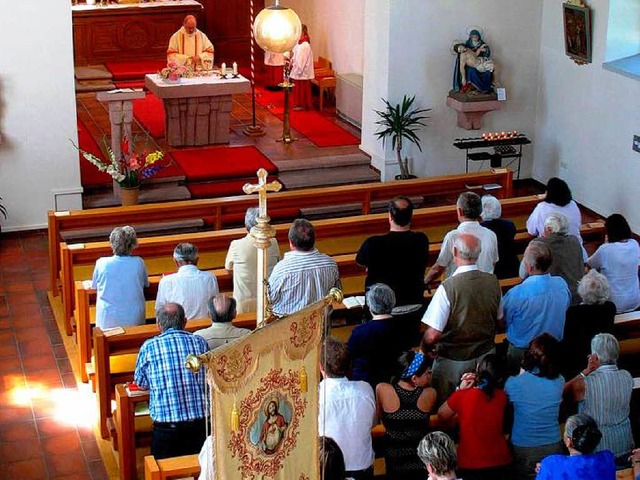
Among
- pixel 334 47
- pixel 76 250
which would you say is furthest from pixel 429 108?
pixel 76 250

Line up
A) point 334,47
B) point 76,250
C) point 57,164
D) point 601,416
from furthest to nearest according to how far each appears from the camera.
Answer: point 334,47 < point 57,164 < point 76,250 < point 601,416

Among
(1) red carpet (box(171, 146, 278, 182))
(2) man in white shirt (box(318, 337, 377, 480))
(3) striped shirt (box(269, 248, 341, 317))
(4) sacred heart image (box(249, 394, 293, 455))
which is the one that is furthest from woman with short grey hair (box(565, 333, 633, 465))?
(1) red carpet (box(171, 146, 278, 182))

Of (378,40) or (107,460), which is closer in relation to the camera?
(107,460)

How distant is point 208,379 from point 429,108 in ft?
34.6

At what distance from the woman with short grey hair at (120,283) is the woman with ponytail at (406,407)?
8.94 ft

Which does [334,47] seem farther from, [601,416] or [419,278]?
[601,416]

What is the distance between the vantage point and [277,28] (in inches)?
342

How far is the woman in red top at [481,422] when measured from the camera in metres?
6.38

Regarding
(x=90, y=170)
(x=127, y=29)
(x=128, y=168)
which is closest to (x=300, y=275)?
(x=128, y=168)

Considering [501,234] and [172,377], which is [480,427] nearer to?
[172,377]

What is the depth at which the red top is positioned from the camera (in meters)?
6.40

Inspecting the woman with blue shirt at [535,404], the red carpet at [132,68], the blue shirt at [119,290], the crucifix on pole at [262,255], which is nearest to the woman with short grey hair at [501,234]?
the woman with blue shirt at [535,404]

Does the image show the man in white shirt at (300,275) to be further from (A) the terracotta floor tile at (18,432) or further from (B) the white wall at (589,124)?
(B) the white wall at (589,124)

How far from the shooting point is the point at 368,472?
6.37 metres
